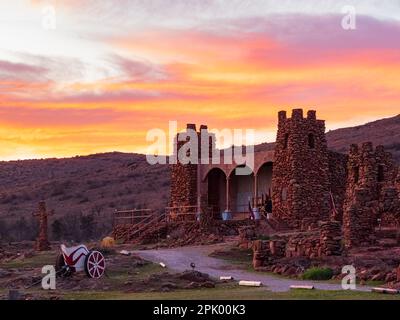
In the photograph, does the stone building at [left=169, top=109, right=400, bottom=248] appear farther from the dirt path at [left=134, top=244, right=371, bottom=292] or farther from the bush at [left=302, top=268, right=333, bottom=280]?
the bush at [left=302, top=268, right=333, bottom=280]

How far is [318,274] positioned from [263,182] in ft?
76.9

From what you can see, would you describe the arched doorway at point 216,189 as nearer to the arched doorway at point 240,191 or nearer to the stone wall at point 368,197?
the arched doorway at point 240,191

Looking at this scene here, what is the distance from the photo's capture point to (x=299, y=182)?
46.8 m

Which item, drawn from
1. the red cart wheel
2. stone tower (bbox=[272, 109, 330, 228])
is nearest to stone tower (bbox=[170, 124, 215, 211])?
stone tower (bbox=[272, 109, 330, 228])

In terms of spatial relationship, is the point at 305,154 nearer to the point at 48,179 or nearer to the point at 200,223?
the point at 200,223

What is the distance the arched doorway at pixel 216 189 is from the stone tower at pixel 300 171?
22.2ft

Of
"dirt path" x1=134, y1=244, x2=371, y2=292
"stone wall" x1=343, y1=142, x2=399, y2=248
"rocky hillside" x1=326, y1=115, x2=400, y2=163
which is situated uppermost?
"rocky hillside" x1=326, y1=115, x2=400, y2=163

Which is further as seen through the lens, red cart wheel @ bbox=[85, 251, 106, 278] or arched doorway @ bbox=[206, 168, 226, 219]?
arched doorway @ bbox=[206, 168, 226, 219]

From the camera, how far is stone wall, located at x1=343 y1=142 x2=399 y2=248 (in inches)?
1329

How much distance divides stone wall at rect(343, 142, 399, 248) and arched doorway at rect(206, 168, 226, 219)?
16894 mm

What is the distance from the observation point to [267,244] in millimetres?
33750

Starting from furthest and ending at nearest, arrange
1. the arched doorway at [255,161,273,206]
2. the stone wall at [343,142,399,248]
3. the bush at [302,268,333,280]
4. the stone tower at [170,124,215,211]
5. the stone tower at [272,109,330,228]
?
the stone tower at [170,124,215,211]
the arched doorway at [255,161,273,206]
the stone tower at [272,109,330,228]
the stone wall at [343,142,399,248]
the bush at [302,268,333,280]

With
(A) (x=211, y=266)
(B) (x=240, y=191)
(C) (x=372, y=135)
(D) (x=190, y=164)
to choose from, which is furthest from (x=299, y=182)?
(C) (x=372, y=135)

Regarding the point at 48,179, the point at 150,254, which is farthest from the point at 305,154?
the point at 48,179
